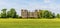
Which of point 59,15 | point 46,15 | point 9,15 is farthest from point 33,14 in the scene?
point 9,15

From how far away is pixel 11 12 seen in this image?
Result: 202ft

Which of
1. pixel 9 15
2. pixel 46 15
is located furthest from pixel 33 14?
pixel 9 15

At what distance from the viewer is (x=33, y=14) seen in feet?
235

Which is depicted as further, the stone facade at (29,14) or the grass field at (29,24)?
the stone facade at (29,14)

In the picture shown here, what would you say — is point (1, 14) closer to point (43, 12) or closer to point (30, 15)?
point (30, 15)

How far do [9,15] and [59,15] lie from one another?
20.8 metres

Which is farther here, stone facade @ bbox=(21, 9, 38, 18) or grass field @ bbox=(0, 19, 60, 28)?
stone facade @ bbox=(21, 9, 38, 18)

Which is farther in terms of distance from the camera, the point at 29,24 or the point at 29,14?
the point at 29,14

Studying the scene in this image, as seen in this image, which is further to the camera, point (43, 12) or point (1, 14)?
point (43, 12)

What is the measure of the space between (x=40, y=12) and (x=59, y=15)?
27.8 feet

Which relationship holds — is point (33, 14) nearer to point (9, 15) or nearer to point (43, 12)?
point (43, 12)

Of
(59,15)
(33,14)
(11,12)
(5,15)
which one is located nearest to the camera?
(5,15)

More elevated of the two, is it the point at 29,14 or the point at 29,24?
the point at 29,24

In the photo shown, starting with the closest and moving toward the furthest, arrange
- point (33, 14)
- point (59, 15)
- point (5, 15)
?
1. point (5, 15)
2. point (59, 15)
3. point (33, 14)
